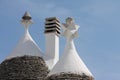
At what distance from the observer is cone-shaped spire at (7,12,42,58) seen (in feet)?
108

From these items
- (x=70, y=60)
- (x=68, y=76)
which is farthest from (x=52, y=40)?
(x=68, y=76)

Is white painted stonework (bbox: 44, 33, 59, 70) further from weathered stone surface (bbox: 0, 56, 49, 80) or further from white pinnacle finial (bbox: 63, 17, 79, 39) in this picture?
white pinnacle finial (bbox: 63, 17, 79, 39)

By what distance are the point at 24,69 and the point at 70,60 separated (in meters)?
3.66

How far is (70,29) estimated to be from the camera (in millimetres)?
30766

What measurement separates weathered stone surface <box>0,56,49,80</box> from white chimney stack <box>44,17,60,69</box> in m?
1.12

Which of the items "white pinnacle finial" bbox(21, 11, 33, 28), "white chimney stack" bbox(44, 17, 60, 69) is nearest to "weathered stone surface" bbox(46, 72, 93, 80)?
"white chimney stack" bbox(44, 17, 60, 69)

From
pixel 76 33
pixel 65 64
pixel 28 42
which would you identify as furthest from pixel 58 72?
pixel 28 42

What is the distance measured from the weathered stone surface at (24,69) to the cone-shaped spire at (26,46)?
51 centimetres

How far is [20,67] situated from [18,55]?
1133mm

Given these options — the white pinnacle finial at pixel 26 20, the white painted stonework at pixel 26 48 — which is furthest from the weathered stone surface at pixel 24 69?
the white pinnacle finial at pixel 26 20

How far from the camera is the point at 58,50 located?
3541 cm

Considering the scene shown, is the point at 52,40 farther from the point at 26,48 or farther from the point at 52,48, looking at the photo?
the point at 26,48

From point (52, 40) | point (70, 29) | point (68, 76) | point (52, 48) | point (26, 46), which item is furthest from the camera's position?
point (52, 40)

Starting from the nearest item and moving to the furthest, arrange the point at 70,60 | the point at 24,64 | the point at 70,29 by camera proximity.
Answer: the point at 70,60
the point at 70,29
the point at 24,64
